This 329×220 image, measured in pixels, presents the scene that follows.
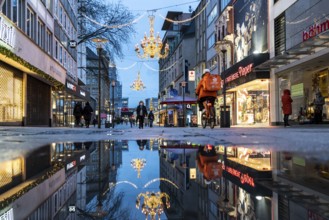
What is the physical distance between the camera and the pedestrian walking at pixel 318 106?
18.6 metres

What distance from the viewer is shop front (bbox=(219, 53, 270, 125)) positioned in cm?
2530

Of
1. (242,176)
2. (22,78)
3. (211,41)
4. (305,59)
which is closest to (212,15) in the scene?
(211,41)

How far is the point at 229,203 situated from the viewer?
5.72 ft

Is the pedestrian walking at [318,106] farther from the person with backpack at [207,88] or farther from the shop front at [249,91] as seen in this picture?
the person with backpack at [207,88]

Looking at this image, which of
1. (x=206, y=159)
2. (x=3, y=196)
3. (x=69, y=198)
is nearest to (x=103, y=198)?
(x=69, y=198)

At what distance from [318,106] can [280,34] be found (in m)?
6.75

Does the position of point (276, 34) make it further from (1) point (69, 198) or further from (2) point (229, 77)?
(1) point (69, 198)

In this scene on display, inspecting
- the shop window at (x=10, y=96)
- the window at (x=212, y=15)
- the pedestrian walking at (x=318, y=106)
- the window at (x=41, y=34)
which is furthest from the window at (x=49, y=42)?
the window at (x=212, y=15)

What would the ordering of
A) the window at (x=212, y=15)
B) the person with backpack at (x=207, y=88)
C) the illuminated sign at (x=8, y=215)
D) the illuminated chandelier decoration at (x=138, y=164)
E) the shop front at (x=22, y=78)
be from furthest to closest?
1. the window at (x=212, y=15)
2. the shop front at (x=22, y=78)
3. the person with backpack at (x=207, y=88)
4. the illuminated chandelier decoration at (x=138, y=164)
5. the illuminated sign at (x=8, y=215)

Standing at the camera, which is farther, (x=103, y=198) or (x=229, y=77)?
(x=229, y=77)

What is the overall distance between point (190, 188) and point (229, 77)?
102ft

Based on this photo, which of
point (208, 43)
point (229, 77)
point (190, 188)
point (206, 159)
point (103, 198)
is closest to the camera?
point (103, 198)

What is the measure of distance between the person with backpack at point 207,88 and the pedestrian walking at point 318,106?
7.26 metres

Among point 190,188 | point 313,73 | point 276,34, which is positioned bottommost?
point 190,188
